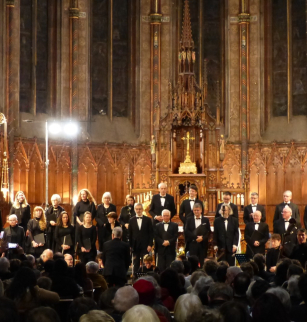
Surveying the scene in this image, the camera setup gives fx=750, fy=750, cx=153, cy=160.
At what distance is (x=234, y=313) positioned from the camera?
4.95m

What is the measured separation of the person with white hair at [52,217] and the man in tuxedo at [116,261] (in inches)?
106

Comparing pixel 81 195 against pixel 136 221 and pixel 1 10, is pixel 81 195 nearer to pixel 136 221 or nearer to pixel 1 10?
pixel 136 221

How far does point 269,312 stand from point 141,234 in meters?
7.72

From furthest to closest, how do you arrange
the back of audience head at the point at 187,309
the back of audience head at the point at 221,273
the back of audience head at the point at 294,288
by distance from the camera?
the back of audience head at the point at 221,273, the back of audience head at the point at 294,288, the back of audience head at the point at 187,309

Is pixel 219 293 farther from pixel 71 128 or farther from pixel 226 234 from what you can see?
pixel 71 128

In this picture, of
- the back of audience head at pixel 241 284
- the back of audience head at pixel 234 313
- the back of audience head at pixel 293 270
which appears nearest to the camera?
the back of audience head at pixel 234 313

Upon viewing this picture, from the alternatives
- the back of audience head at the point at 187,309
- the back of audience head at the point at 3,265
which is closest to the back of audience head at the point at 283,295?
the back of audience head at the point at 187,309

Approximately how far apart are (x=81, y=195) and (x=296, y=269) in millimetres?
6732

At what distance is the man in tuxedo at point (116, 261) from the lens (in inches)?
402

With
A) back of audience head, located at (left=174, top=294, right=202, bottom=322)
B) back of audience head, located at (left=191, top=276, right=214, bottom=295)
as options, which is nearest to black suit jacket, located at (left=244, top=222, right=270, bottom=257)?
back of audience head, located at (left=191, top=276, right=214, bottom=295)

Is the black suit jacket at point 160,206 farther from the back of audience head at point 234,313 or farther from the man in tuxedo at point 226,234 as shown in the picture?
the back of audience head at point 234,313

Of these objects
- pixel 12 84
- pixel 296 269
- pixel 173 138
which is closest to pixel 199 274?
pixel 296 269

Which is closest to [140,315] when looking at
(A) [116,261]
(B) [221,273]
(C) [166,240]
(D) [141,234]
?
(B) [221,273]

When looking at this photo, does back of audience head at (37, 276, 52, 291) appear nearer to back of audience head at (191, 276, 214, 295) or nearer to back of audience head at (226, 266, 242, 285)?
back of audience head at (191, 276, 214, 295)
